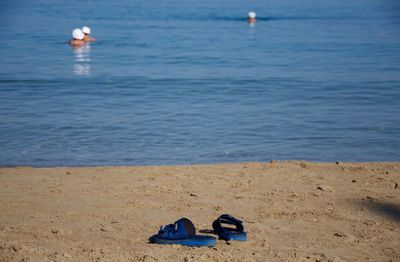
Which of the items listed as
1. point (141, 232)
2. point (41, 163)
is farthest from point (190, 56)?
point (141, 232)

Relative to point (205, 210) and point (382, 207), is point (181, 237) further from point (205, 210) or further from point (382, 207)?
point (382, 207)

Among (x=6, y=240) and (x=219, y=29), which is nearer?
(x=6, y=240)

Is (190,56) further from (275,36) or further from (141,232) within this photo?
(141,232)

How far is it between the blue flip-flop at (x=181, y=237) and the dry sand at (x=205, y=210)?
0.22 ft

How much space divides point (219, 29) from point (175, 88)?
76.9ft

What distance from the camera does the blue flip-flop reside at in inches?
214

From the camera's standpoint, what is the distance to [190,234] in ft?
18.4

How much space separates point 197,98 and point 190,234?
10.5 m

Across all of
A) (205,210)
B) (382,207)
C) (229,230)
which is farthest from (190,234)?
(382,207)

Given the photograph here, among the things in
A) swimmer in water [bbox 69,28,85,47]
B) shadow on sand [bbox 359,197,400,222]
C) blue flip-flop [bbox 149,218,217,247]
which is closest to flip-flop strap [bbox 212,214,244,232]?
blue flip-flop [bbox 149,218,217,247]

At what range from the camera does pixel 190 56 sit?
26328 millimetres

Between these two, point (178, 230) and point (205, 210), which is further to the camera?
point (205, 210)

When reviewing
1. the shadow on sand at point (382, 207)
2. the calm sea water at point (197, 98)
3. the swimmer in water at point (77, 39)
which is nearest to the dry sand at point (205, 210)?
the shadow on sand at point (382, 207)

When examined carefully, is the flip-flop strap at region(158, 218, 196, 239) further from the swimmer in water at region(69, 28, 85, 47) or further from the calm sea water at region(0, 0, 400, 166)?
the swimmer in water at region(69, 28, 85, 47)
